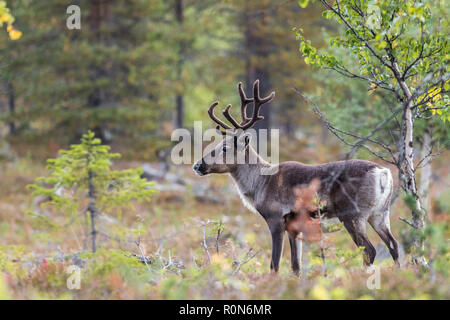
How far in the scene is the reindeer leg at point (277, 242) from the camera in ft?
24.3

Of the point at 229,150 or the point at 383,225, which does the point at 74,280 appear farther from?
the point at 383,225

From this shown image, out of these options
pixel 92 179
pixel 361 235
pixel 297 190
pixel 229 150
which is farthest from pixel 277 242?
pixel 92 179

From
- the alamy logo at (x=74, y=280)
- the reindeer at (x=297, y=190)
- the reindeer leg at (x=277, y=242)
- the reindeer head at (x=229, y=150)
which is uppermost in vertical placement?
the reindeer head at (x=229, y=150)

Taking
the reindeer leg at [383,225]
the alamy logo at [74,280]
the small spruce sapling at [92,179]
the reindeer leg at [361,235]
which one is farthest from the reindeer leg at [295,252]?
the alamy logo at [74,280]

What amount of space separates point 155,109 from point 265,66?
511cm

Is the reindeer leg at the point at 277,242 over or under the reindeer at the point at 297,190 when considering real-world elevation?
under

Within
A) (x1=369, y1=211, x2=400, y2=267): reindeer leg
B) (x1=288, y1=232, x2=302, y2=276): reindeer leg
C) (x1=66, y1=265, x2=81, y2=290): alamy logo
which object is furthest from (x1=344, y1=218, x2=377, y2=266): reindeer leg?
(x1=66, y1=265, x2=81, y2=290): alamy logo

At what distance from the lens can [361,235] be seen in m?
7.05

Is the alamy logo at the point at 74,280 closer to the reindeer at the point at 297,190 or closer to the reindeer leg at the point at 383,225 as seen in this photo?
the reindeer at the point at 297,190

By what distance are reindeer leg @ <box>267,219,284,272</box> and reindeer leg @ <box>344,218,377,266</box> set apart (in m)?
1.01

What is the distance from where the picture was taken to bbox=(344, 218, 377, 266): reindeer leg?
23.0ft

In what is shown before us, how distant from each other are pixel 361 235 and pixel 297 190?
1.15m

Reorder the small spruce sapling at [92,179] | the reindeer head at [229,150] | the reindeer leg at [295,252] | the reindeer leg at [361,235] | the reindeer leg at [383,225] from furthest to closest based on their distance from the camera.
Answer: the small spruce sapling at [92,179], the reindeer head at [229,150], the reindeer leg at [295,252], the reindeer leg at [383,225], the reindeer leg at [361,235]

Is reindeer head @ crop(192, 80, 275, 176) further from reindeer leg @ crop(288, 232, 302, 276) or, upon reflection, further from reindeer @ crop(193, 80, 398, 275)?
reindeer leg @ crop(288, 232, 302, 276)
